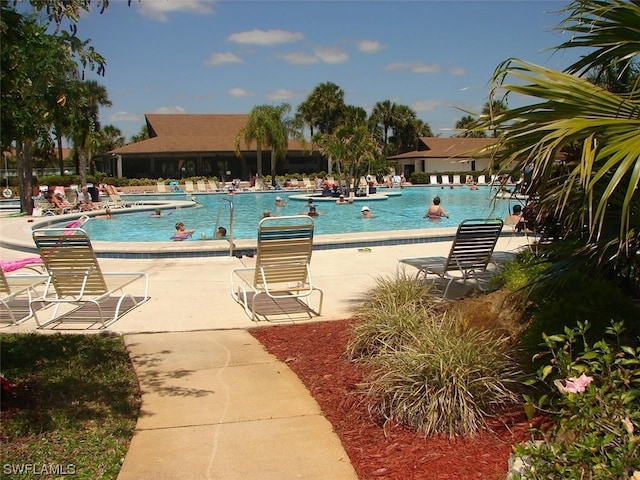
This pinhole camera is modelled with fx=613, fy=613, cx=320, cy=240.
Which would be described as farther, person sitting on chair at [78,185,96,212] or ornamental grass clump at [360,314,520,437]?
person sitting on chair at [78,185,96,212]

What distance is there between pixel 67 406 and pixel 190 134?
56.5 m

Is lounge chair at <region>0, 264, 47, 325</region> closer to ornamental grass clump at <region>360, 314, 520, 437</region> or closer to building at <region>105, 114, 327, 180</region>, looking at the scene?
ornamental grass clump at <region>360, 314, 520, 437</region>

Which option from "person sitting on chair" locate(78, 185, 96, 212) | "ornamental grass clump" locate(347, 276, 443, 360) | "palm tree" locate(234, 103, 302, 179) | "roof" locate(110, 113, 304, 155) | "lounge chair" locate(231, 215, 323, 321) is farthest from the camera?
"roof" locate(110, 113, 304, 155)

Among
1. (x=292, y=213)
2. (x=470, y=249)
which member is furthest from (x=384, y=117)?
(x=470, y=249)

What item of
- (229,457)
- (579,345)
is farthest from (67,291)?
(579,345)

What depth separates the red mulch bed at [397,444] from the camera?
3.15 metres

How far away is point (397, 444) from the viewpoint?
11.3 ft

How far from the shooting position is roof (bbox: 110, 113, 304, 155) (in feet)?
173

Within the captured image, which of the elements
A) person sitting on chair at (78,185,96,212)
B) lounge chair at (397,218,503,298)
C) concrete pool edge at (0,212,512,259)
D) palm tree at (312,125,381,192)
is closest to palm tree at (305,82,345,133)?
palm tree at (312,125,381,192)

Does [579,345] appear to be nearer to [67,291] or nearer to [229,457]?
[229,457]

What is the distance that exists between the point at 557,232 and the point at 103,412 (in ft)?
14.6

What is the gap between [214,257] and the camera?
10859 millimetres

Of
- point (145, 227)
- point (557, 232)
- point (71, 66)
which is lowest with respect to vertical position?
point (145, 227)

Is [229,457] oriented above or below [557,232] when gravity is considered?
below
